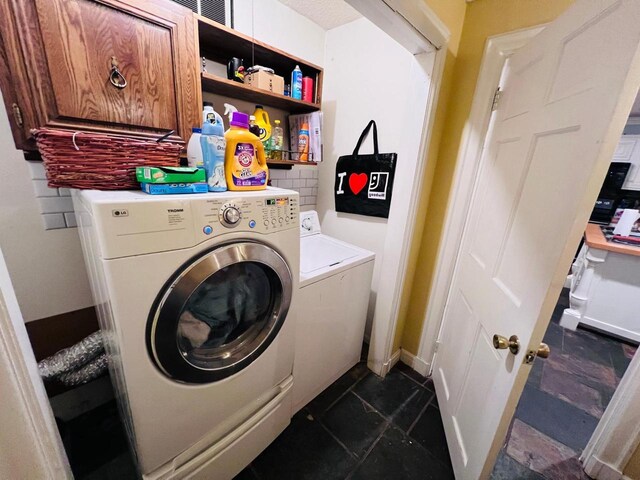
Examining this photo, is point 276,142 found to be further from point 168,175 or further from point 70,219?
point 70,219

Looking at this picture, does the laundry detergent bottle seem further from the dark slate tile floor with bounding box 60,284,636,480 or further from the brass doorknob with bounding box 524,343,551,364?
the dark slate tile floor with bounding box 60,284,636,480

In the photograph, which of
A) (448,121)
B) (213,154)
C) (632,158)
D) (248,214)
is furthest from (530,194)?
(632,158)

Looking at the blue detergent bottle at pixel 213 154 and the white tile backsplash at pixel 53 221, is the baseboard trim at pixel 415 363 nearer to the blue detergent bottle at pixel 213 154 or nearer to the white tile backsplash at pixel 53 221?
the blue detergent bottle at pixel 213 154

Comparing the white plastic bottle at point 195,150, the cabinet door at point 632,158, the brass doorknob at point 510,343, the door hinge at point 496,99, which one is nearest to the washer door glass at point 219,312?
the white plastic bottle at point 195,150

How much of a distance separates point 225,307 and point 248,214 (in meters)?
0.39

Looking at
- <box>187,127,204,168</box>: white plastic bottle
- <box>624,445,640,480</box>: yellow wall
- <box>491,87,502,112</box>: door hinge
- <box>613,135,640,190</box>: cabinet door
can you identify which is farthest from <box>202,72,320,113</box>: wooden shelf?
<box>613,135,640,190</box>: cabinet door

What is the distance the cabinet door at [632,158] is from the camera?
10.5 ft

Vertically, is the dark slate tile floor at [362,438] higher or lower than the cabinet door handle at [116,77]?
lower

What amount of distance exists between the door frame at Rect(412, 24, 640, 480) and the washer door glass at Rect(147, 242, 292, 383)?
0.88 metres

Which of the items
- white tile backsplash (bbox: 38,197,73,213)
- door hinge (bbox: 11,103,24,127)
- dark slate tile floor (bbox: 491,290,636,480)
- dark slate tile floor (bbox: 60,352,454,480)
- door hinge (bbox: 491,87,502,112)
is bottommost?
dark slate tile floor (bbox: 60,352,454,480)

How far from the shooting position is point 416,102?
4.00 feet

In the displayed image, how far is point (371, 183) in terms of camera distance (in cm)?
165

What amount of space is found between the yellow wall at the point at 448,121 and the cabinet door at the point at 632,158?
3.87 meters

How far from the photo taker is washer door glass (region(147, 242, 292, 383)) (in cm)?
70
